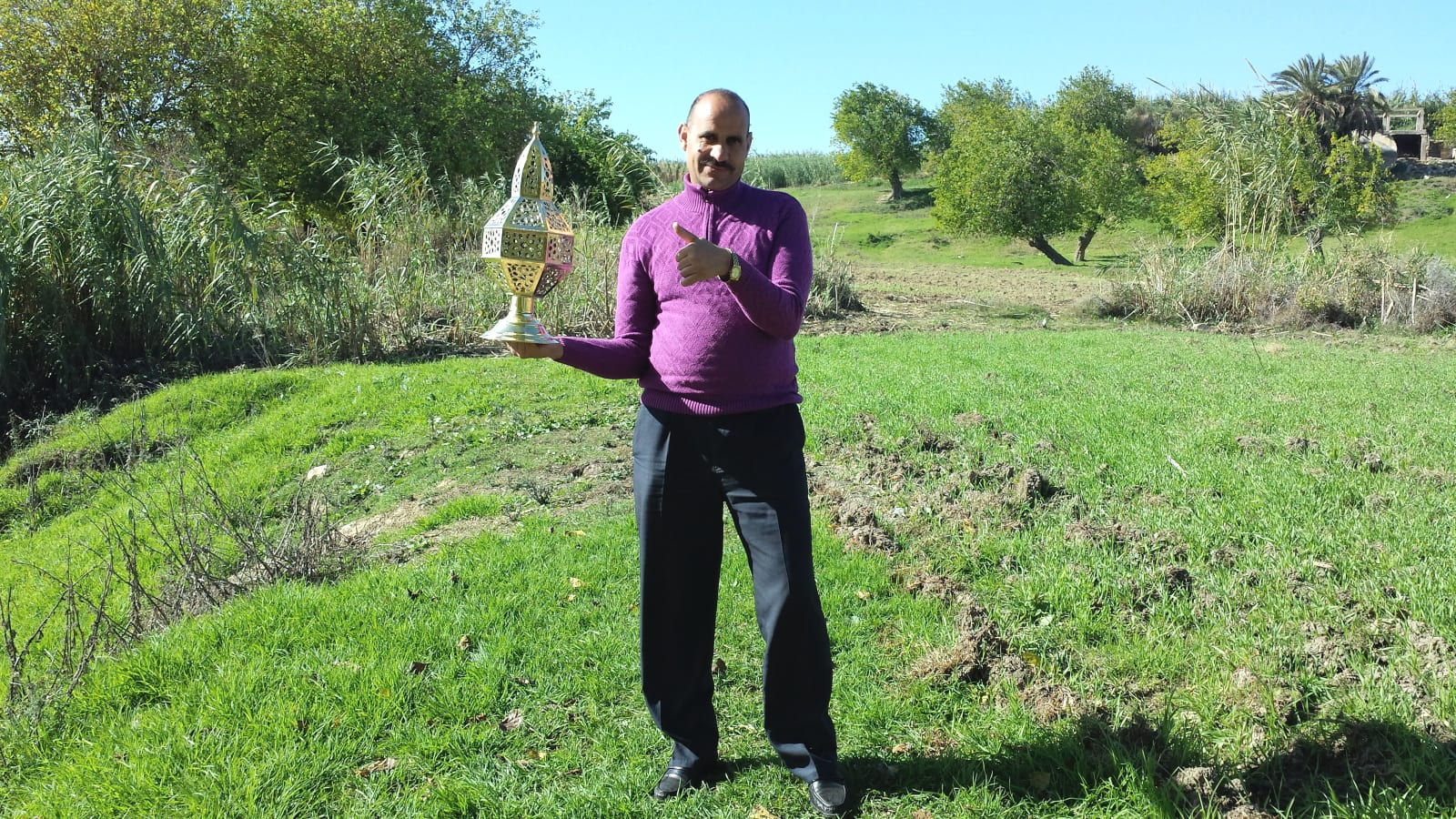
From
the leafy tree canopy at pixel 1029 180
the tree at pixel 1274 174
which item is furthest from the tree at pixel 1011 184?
the tree at pixel 1274 174

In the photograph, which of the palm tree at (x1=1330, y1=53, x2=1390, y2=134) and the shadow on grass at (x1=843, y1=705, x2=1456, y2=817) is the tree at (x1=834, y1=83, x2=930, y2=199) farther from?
the shadow on grass at (x1=843, y1=705, x2=1456, y2=817)

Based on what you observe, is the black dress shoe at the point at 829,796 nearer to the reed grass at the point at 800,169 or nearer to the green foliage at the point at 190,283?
the green foliage at the point at 190,283

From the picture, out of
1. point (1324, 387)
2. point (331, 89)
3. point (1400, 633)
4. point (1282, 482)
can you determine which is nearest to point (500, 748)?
point (1400, 633)

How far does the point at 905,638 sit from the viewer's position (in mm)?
4082

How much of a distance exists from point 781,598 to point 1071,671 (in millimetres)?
1547

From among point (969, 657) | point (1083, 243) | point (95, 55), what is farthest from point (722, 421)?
point (1083, 243)

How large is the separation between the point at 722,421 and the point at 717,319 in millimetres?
275

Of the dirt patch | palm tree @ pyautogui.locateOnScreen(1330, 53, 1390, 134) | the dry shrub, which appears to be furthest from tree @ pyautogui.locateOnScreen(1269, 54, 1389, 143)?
the dirt patch

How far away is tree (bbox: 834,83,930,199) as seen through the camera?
160 ft

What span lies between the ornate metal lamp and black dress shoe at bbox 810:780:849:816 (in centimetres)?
152

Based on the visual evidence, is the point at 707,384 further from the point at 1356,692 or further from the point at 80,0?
the point at 80,0

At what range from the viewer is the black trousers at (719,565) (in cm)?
272

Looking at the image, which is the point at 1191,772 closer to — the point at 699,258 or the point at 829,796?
the point at 829,796

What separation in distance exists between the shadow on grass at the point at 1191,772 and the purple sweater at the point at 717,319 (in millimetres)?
1335
